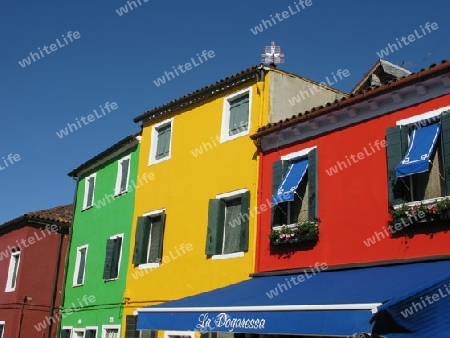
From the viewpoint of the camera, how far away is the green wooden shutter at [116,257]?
69.3ft

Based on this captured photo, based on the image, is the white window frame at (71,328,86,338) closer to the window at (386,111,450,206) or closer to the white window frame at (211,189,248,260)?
the white window frame at (211,189,248,260)

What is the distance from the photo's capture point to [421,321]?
8.48 m

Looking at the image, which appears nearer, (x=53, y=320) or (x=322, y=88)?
(x=322, y=88)

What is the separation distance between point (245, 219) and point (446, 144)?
595 cm

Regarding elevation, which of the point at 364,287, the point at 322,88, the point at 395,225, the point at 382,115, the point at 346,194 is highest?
the point at 322,88

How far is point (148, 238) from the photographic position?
19625 millimetres

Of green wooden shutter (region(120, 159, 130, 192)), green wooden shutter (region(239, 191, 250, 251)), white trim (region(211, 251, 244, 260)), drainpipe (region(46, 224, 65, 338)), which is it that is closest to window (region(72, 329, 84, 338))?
drainpipe (region(46, 224, 65, 338))

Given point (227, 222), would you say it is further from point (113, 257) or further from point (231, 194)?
point (113, 257)

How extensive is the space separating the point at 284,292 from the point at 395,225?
2547 millimetres

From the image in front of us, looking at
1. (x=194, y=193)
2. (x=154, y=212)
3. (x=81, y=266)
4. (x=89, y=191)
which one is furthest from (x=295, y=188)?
(x=89, y=191)

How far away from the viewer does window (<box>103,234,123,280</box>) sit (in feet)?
69.5

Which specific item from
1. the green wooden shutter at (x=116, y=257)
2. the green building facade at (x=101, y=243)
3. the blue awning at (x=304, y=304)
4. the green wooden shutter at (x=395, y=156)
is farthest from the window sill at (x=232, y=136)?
the green wooden shutter at (x=116, y=257)

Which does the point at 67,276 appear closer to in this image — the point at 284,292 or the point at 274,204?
the point at 274,204

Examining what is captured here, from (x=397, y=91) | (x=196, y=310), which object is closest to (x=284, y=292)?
(x=196, y=310)
